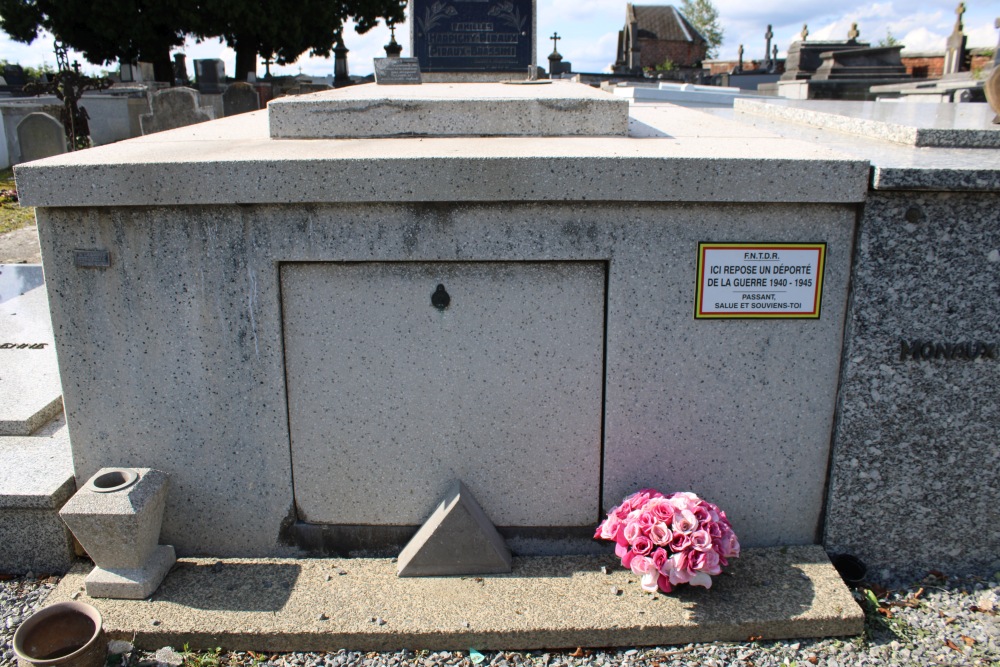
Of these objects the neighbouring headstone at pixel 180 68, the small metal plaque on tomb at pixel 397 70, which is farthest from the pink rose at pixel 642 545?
the neighbouring headstone at pixel 180 68

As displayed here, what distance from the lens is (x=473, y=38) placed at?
6918 mm

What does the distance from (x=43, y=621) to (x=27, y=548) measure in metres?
0.70

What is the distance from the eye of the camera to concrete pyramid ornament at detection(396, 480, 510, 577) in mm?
3010

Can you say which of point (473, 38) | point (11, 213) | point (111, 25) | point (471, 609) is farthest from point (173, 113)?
point (111, 25)

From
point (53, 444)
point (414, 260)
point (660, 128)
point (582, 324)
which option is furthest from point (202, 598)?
point (660, 128)

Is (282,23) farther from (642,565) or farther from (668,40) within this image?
(668,40)

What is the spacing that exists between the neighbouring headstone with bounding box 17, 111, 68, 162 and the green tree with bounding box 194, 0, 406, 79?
1610 centimetres

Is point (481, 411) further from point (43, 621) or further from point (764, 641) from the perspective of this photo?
point (43, 621)

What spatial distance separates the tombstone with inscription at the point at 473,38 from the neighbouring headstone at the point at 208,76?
18609mm

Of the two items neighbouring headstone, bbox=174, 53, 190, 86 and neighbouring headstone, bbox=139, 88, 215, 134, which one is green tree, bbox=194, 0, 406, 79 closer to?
neighbouring headstone, bbox=174, 53, 190, 86

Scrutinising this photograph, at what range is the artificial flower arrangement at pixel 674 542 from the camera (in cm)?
276

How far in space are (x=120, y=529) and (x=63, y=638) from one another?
1.29 feet

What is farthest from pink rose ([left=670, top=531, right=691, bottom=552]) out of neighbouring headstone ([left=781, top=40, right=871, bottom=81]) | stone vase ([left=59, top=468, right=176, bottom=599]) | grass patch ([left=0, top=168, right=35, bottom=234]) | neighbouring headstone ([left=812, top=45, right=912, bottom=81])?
neighbouring headstone ([left=781, top=40, right=871, bottom=81])

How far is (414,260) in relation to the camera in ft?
9.53
